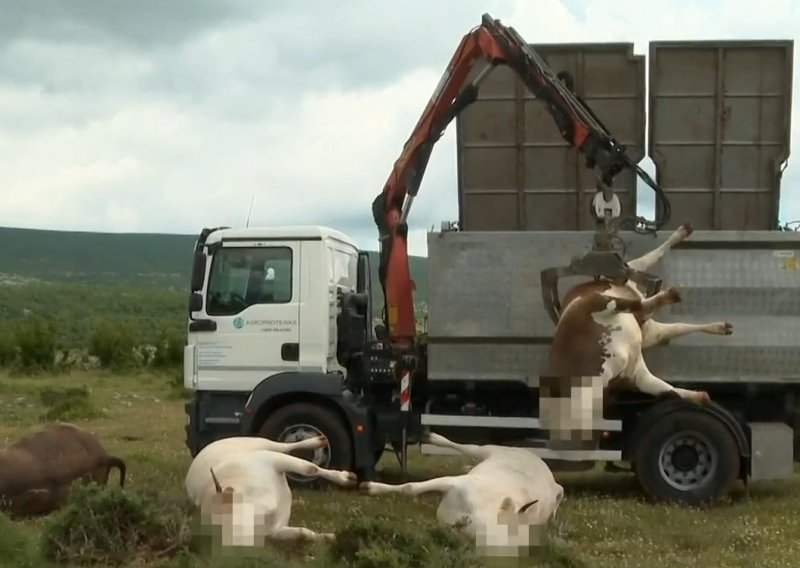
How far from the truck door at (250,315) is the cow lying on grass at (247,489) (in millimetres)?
2513

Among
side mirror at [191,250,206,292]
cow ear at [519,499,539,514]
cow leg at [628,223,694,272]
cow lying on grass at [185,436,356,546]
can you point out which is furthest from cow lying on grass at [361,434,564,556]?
side mirror at [191,250,206,292]

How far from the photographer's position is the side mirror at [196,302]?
12.1 metres

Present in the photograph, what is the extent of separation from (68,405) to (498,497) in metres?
14.6

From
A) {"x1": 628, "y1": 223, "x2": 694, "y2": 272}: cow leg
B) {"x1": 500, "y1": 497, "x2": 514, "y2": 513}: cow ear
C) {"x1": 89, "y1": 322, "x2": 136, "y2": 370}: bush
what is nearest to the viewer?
{"x1": 500, "y1": 497, "x2": 514, "y2": 513}: cow ear

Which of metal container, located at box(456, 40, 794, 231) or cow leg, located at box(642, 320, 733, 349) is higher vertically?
metal container, located at box(456, 40, 794, 231)

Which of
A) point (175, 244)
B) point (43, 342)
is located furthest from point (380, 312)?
point (175, 244)

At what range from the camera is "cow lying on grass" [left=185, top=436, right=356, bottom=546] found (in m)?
7.65

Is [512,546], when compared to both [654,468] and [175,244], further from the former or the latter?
[175,244]

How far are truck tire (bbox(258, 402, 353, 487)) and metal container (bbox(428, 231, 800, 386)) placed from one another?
1107 mm

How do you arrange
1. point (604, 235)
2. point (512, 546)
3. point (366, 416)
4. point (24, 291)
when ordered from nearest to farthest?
point (512, 546) → point (604, 235) → point (366, 416) → point (24, 291)

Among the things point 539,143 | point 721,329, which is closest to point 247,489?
point 721,329

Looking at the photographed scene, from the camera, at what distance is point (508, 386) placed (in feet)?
38.4

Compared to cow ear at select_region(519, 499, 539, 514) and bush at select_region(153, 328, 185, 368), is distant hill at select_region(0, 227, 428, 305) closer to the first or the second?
bush at select_region(153, 328, 185, 368)

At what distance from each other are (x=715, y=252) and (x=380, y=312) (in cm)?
347
